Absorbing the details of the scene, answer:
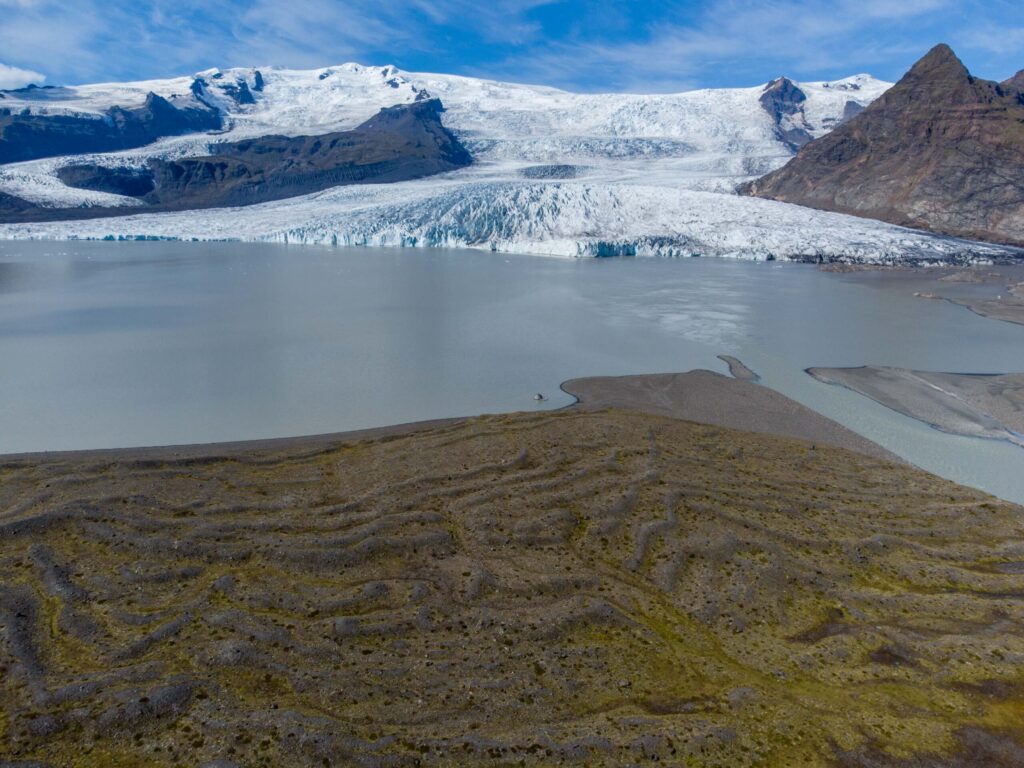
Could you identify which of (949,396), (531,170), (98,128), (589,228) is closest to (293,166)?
(531,170)

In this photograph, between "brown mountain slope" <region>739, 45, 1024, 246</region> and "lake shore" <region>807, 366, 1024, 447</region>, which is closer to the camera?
"lake shore" <region>807, 366, 1024, 447</region>

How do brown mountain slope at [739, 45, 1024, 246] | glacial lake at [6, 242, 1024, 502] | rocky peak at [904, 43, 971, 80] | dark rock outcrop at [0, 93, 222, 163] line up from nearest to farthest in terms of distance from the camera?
1. glacial lake at [6, 242, 1024, 502]
2. brown mountain slope at [739, 45, 1024, 246]
3. rocky peak at [904, 43, 971, 80]
4. dark rock outcrop at [0, 93, 222, 163]

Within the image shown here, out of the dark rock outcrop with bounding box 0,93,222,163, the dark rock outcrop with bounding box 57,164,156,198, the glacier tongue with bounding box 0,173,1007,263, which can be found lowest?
the glacier tongue with bounding box 0,173,1007,263

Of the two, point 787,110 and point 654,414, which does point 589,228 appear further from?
point 787,110

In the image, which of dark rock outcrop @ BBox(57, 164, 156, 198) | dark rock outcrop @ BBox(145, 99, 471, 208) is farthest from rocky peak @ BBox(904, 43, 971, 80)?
dark rock outcrop @ BBox(57, 164, 156, 198)

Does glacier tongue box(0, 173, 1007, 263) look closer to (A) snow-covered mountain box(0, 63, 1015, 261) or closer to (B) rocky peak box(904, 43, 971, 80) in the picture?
(A) snow-covered mountain box(0, 63, 1015, 261)

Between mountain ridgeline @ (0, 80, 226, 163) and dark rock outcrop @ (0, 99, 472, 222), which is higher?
mountain ridgeline @ (0, 80, 226, 163)

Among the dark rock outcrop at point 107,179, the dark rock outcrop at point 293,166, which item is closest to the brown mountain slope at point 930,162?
the dark rock outcrop at point 293,166

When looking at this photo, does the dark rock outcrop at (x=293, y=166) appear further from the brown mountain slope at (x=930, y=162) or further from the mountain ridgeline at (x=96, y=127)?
the brown mountain slope at (x=930, y=162)
